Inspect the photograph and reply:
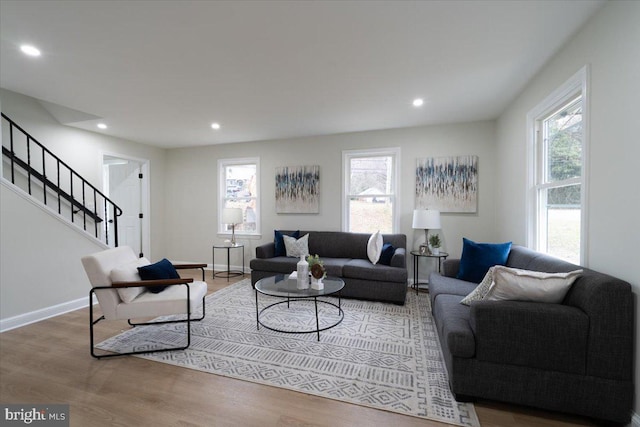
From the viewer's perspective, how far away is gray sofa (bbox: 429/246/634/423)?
61.3 inches

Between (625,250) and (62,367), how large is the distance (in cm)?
407

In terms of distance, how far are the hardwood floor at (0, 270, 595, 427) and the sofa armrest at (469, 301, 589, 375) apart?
1.20 ft

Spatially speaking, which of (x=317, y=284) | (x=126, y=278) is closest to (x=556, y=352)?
(x=317, y=284)

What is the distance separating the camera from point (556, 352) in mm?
1638

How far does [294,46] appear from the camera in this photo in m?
2.27

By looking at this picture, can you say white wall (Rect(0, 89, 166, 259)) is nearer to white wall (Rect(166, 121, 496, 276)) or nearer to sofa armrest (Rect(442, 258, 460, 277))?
white wall (Rect(166, 121, 496, 276))

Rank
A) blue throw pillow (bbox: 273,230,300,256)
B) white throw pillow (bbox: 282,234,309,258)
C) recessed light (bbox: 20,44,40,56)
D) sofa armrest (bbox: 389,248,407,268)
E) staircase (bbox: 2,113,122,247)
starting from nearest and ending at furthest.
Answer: recessed light (bbox: 20,44,40,56)
staircase (bbox: 2,113,122,247)
sofa armrest (bbox: 389,248,407,268)
white throw pillow (bbox: 282,234,309,258)
blue throw pillow (bbox: 273,230,300,256)

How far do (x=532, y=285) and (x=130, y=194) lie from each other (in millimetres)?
6365

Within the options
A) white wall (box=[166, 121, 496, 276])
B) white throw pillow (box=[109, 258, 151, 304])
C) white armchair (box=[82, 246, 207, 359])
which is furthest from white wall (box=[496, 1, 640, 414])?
white throw pillow (box=[109, 258, 151, 304])

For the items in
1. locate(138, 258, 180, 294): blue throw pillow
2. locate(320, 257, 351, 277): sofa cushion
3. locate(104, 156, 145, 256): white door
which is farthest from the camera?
locate(104, 156, 145, 256): white door

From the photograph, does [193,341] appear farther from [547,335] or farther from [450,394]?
[547,335]

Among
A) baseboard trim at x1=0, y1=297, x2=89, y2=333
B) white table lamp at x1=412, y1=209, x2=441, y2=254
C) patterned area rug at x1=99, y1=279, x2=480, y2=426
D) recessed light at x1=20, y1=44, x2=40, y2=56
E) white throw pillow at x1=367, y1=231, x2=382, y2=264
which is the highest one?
recessed light at x1=20, y1=44, x2=40, y2=56

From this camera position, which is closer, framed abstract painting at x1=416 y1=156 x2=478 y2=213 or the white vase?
the white vase

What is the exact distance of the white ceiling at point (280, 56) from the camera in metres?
1.87
